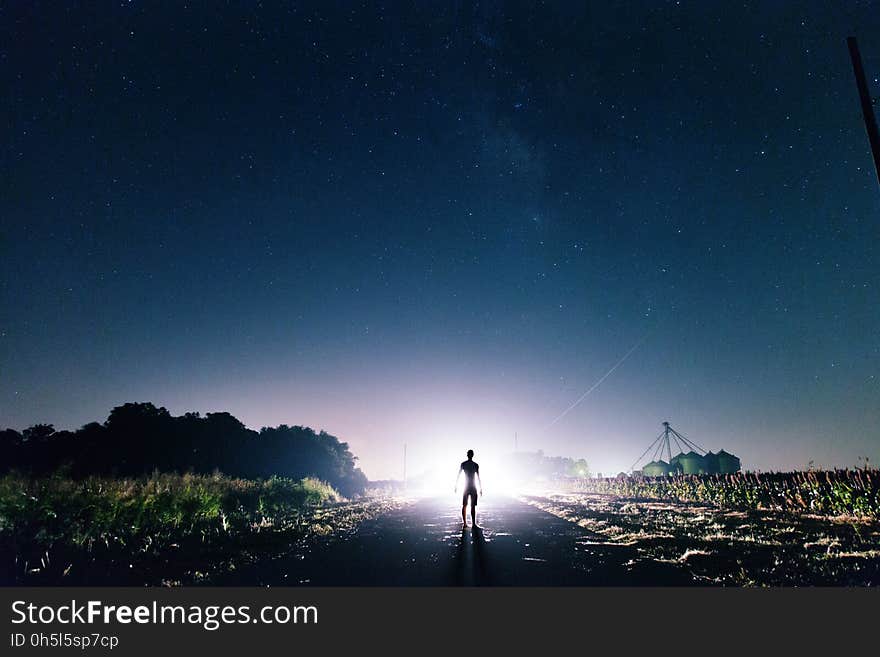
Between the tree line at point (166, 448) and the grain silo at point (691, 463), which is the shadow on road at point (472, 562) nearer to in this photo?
the tree line at point (166, 448)

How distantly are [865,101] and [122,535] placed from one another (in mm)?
17614

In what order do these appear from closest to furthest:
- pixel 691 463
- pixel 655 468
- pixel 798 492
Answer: pixel 798 492
pixel 691 463
pixel 655 468

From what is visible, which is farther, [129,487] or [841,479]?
[841,479]

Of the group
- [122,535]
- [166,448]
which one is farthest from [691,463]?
[122,535]

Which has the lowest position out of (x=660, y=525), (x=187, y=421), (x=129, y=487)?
(x=660, y=525)

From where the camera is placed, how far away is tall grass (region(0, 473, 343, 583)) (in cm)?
770

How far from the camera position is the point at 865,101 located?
950 cm

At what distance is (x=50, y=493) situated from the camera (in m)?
9.57

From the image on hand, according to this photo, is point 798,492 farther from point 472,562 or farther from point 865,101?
point 472,562

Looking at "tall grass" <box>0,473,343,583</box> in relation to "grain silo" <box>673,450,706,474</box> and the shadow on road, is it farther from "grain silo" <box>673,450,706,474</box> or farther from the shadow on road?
"grain silo" <box>673,450,706,474</box>

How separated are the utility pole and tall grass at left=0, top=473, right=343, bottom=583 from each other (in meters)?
14.5
